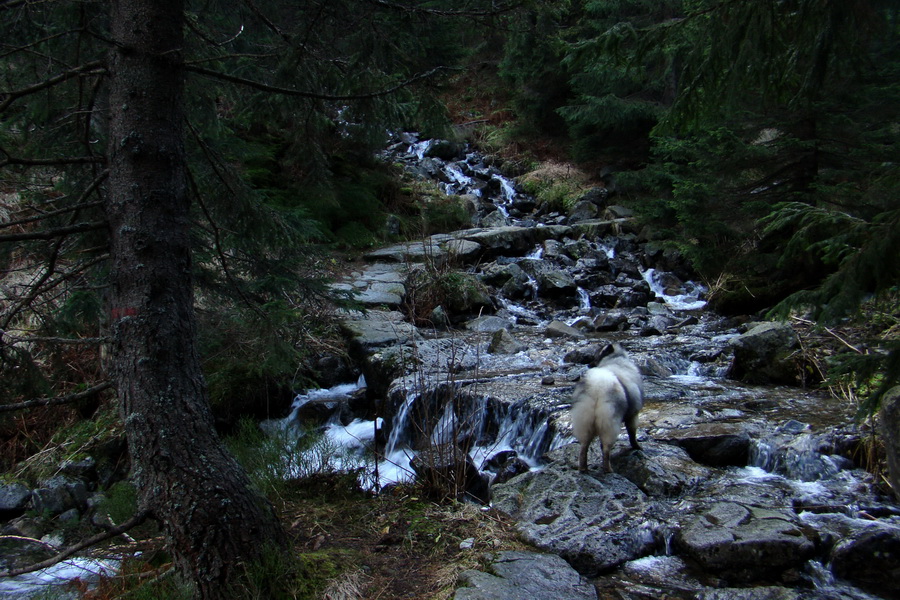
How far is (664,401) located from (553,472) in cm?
232

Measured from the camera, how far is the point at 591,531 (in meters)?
3.68

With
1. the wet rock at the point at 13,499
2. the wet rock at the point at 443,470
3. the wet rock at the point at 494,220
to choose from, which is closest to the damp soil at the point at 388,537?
the wet rock at the point at 443,470

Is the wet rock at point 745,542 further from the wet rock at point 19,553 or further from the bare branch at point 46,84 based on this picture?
the wet rock at point 19,553

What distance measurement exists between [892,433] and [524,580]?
2.83 m

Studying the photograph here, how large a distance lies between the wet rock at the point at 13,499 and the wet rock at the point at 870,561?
671 centimetres

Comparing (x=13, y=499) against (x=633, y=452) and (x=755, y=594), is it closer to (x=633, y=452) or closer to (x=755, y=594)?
(x=633, y=452)

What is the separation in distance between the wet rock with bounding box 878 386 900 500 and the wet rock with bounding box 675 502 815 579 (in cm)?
79

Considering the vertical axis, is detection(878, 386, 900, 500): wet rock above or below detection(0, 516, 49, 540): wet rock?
above

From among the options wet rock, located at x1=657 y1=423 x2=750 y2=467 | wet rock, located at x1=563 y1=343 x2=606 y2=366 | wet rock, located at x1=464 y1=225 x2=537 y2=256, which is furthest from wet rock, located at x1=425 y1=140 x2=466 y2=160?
wet rock, located at x1=657 y1=423 x2=750 y2=467

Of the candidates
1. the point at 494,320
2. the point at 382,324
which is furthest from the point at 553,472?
the point at 494,320

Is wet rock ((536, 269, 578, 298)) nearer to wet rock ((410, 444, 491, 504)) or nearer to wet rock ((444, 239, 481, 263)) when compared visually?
wet rock ((444, 239, 481, 263))

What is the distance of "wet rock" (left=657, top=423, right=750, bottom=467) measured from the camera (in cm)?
491

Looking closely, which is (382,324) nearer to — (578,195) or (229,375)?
(229,375)

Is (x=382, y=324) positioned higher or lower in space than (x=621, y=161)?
lower
